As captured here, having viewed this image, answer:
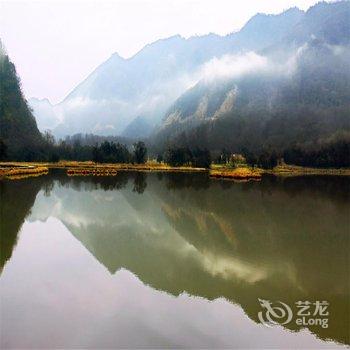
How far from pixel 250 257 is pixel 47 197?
1081 inches

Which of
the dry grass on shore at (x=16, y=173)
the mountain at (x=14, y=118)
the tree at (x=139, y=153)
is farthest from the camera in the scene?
the mountain at (x=14, y=118)

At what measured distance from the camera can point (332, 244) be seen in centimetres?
2453

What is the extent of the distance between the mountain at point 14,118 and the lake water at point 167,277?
107 meters

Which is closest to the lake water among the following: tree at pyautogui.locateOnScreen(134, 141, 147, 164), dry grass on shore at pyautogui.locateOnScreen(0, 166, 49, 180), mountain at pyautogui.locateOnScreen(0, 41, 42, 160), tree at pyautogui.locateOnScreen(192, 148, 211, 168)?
dry grass on shore at pyautogui.locateOnScreen(0, 166, 49, 180)

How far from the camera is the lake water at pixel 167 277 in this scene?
499 inches

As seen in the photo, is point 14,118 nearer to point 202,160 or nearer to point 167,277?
point 202,160

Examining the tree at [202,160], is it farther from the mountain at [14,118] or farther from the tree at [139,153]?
the mountain at [14,118]

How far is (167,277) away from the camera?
58.7 ft

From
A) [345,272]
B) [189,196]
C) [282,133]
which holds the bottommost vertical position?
[345,272]

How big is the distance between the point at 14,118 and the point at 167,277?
150m

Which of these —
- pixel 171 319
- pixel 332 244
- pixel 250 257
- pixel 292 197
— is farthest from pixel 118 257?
pixel 292 197

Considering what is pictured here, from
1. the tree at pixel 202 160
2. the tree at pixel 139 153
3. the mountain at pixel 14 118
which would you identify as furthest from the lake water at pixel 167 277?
the mountain at pixel 14 118

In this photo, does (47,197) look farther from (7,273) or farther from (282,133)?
(282,133)

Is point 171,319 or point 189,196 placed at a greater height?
point 189,196
